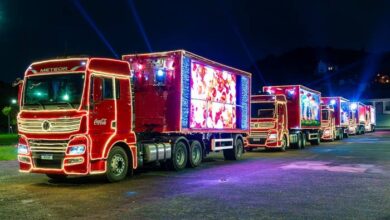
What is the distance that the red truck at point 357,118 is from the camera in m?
51.4

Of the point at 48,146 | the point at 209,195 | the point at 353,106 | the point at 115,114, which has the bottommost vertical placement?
the point at 209,195

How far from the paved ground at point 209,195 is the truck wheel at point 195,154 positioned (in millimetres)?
1053

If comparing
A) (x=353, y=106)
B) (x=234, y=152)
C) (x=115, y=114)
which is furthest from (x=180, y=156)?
(x=353, y=106)

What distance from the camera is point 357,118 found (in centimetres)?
5472

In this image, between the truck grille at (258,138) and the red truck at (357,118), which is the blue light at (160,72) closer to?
the truck grille at (258,138)

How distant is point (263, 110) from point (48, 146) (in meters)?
16.1

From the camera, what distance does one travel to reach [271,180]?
516 inches

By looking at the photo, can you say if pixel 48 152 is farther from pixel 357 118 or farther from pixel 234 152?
pixel 357 118

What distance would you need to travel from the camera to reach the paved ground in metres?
8.45

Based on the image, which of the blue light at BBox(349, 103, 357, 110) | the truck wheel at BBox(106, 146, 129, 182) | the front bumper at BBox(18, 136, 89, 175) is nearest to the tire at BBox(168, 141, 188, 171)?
the truck wheel at BBox(106, 146, 129, 182)

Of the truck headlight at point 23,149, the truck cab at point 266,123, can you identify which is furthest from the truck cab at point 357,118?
the truck headlight at point 23,149

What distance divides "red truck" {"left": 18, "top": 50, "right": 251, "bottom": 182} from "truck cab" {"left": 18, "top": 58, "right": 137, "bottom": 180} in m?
0.02

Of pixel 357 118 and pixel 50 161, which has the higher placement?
pixel 357 118

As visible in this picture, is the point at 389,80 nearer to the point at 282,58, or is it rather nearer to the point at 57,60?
the point at 282,58
